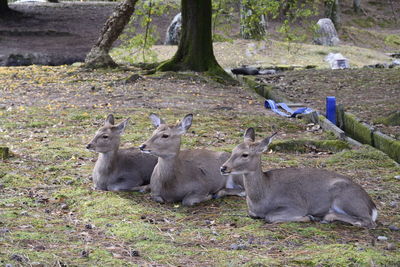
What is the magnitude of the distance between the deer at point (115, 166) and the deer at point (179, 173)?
1.39 feet

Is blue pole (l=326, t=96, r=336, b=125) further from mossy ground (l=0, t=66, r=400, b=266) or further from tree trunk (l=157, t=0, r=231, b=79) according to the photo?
tree trunk (l=157, t=0, r=231, b=79)

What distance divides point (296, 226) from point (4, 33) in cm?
2618

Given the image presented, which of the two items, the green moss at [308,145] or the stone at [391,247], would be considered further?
the green moss at [308,145]

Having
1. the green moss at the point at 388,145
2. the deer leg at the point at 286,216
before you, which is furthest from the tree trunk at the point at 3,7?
the deer leg at the point at 286,216

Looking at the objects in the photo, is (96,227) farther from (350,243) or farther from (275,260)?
(350,243)

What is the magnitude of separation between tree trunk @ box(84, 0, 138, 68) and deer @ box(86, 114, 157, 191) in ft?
40.3

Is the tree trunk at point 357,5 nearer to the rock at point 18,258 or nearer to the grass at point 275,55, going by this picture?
the grass at point 275,55

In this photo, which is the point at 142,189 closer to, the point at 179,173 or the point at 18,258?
the point at 179,173

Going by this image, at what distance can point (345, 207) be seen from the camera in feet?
21.0

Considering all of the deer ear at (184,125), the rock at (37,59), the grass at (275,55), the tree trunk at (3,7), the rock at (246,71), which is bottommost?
the rock at (37,59)

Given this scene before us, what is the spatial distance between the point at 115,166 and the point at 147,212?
46.6 inches

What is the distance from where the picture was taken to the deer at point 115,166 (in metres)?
7.75

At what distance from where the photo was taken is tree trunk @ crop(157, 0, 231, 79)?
18.1 m

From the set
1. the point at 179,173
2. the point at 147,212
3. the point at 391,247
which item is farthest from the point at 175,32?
the point at 391,247
